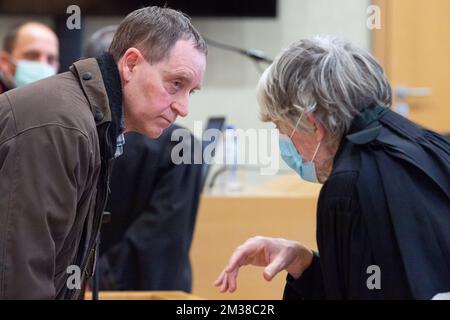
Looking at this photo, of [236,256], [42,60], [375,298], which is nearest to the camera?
[375,298]

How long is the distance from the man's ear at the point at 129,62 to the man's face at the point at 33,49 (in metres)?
2.16

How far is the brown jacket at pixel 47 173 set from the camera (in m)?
1.47

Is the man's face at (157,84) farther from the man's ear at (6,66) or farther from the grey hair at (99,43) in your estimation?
the man's ear at (6,66)

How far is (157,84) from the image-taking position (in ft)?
5.93

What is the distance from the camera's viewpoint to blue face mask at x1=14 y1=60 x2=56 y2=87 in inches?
144

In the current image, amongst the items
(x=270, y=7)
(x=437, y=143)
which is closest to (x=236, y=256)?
(x=437, y=143)

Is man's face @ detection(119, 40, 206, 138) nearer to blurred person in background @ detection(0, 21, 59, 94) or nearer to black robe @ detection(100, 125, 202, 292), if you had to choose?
black robe @ detection(100, 125, 202, 292)

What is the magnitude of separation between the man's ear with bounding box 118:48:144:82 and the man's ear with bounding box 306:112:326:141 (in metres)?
0.38

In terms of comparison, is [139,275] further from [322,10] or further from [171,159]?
[322,10]

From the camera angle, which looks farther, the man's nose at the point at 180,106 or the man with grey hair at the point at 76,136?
the man's nose at the point at 180,106

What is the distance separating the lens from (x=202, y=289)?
3324 millimetres

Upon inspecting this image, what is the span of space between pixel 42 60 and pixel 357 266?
2524 millimetres

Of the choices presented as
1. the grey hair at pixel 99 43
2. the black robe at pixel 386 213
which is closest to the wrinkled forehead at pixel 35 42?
the grey hair at pixel 99 43
